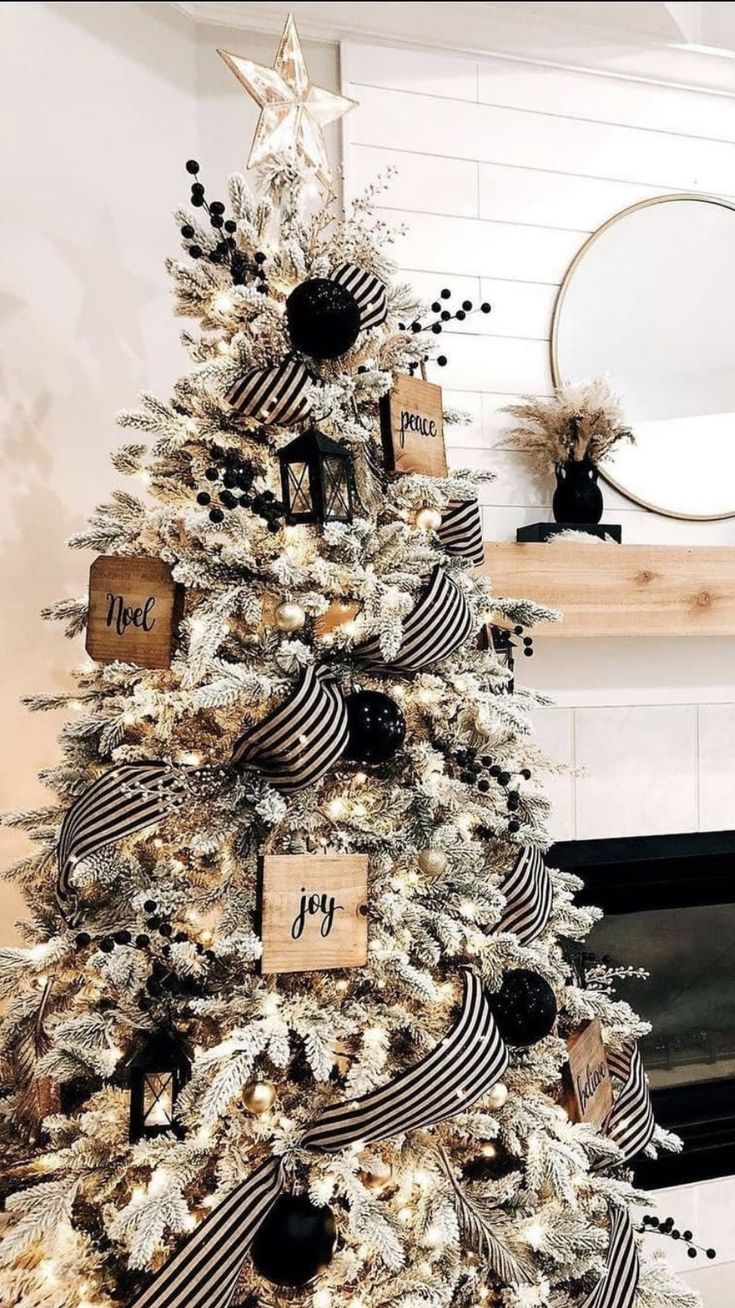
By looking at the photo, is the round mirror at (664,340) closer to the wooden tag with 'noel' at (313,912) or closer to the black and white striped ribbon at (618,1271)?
the wooden tag with 'noel' at (313,912)

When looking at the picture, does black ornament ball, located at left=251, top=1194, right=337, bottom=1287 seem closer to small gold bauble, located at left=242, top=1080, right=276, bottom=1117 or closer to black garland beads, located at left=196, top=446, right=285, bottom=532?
small gold bauble, located at left=242, top=1080, right=276, bottom=1117

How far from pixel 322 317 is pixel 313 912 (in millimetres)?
700

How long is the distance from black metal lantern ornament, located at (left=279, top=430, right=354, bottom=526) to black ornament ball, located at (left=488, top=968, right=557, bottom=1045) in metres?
0.63

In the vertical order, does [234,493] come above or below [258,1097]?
above

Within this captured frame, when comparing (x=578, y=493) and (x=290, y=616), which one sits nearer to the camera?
(x=290, y=616)

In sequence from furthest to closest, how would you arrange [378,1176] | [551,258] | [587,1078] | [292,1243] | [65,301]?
1. [551,258]
2. [65,301]
3. [587,1078]
4. [378,1176]
5. [292,1243]

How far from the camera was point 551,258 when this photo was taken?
2.04 meters

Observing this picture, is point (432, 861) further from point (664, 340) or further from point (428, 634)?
point (664, 340)

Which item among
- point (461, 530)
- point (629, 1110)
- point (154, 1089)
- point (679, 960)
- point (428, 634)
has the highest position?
point (461, 530)

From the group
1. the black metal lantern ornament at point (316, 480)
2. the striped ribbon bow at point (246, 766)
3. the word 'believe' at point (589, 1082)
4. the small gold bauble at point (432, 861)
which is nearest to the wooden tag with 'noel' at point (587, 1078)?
the word 'believe' at point (589, 1082)

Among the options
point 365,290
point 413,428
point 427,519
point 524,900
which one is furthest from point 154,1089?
point 365,290

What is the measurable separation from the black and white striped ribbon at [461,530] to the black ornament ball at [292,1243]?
0.82 m

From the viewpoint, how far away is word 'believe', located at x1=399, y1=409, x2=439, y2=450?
130 cm

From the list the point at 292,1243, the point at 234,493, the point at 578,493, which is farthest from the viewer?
the point at 578,493
